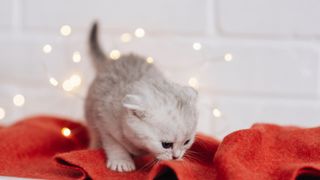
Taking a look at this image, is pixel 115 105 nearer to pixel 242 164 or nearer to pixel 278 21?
pixel 242 164

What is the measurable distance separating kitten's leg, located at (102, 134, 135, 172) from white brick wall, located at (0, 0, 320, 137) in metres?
0.38

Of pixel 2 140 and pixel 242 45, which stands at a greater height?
pixel 242 45

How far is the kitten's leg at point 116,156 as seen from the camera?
3.51 ft

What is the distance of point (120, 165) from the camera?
42.1 inches

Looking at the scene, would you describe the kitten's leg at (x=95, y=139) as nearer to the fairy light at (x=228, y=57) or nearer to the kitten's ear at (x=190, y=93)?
the kitten's ear at (x=190, y=93)

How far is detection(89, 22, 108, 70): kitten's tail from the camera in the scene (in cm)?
144

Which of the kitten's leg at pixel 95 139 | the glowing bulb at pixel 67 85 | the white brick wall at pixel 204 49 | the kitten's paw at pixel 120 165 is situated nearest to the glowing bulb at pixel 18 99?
the white brick wall at pixel 204 49

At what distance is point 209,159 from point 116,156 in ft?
0.61

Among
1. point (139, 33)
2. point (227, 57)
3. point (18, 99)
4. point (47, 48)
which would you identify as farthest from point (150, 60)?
point (18, 99)

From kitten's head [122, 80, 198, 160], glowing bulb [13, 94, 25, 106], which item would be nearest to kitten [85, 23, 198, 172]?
kitten's head [122, 80, 198, 160]

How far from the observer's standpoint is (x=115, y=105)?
115 centimetres

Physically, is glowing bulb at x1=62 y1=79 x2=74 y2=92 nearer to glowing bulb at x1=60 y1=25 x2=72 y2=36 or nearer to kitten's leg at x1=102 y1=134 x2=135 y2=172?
glowing bulb at x1=60 y1=25 x2=72 y2=36

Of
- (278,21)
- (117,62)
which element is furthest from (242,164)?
(278,21)

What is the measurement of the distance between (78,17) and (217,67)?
41cm
